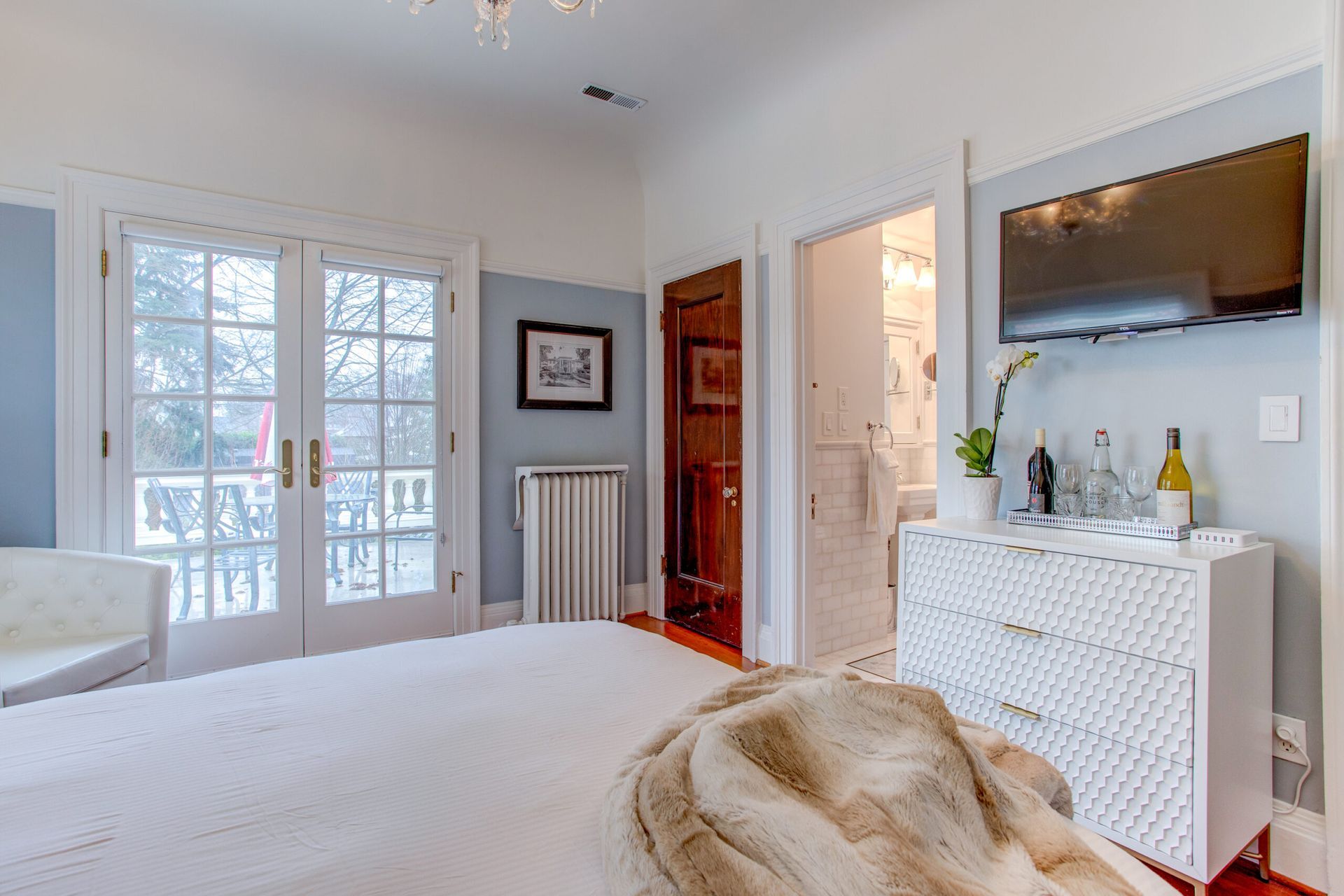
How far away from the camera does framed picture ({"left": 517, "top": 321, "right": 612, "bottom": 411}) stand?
3.67m

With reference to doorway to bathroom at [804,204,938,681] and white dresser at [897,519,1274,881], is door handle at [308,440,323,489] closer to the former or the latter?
doorway to bathroom at [804,204,938,681]

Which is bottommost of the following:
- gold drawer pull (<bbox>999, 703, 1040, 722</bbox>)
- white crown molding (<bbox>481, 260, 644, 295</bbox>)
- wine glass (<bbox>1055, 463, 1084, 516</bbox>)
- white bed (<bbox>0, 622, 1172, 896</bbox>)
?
gold drawer pull (<bbox>999, 703, 1040, 722</bbox>)

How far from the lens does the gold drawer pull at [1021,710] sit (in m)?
1.75

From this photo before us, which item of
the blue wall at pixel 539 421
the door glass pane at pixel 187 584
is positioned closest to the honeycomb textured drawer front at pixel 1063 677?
the blue wall at pixel 539 421

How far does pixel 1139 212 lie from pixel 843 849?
75.2 inches

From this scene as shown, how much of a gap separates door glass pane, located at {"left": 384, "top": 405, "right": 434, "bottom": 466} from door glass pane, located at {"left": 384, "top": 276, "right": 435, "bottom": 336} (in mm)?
393

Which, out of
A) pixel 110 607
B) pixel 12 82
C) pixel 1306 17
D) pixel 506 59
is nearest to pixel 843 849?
pixel 1306 17

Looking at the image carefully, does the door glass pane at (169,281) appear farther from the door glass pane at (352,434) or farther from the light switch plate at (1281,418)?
the light switch plate at (1281,418)

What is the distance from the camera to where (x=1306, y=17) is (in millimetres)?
1598

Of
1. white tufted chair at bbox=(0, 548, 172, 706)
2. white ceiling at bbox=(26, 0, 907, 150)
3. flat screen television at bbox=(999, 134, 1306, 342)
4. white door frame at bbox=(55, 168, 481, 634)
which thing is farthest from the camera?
white door frame at bbox=(55, 168, 481, 634)

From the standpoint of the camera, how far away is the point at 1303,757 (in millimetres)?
1608

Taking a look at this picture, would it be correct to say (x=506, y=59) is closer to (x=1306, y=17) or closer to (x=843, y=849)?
(x=1306, y=17)

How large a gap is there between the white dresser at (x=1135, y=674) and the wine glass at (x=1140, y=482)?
0.65 feet

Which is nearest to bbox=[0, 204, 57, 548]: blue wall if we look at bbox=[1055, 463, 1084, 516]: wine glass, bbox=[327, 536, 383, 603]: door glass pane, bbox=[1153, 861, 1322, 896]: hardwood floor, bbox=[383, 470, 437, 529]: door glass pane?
bbox=[327, 536, 383, 603]: door glass pane
